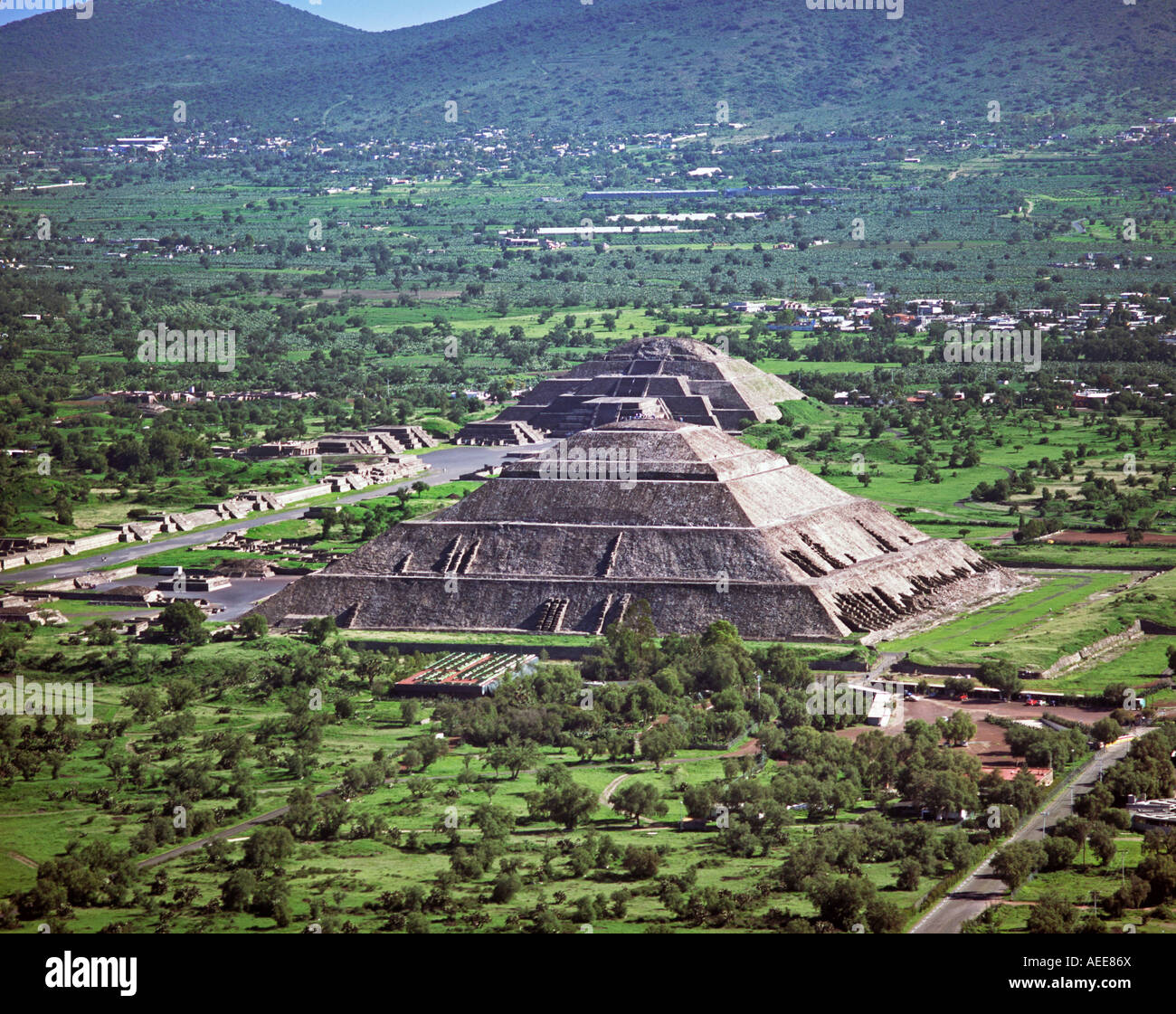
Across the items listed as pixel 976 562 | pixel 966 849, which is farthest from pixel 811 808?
pixel 976 562

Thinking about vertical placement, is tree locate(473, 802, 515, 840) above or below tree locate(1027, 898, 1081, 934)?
below

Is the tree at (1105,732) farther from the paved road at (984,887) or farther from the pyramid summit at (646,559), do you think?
the pyramid summit at (646,559)

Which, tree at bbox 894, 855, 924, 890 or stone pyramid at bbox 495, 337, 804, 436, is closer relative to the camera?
tree at bbox 894, 855, 924, 890

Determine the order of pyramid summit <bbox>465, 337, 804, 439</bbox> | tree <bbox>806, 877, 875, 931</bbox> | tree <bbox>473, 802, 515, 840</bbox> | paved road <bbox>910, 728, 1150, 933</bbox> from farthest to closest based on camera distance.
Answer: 1. pyramid summit <bbox>465, 337, 804, 439</bbox>
2. tree <bbox>473, 802, 515, 840</bbox>
3. paved road <bbox>910, 728, 1150, 933</bbox>
4. tree <bbox>806, 877, 875, 931</bbox>

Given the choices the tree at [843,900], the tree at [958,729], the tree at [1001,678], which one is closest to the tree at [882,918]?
the tree at [843,900]

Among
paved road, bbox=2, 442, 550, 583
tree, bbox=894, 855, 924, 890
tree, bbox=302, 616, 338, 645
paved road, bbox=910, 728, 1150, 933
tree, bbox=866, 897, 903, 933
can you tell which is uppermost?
tree, bbox=866, 897, 903, 933

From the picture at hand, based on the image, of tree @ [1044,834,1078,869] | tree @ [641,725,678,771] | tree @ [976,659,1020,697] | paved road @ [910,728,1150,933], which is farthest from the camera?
tree @ [976,659,1020,697]

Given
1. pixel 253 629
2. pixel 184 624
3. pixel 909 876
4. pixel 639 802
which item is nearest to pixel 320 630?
pixel 253 629

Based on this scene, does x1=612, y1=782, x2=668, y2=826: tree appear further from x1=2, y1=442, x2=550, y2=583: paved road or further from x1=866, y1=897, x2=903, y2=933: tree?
x1=2, y1=442, x2=550, y2=583: paved road

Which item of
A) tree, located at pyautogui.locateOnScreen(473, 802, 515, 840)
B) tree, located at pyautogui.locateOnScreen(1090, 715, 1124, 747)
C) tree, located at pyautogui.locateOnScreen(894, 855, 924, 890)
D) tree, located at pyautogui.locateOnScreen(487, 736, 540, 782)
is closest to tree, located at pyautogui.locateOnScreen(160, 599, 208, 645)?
tree, located at pyautogui.locateOnScreen(487, 736, 540, 782)
